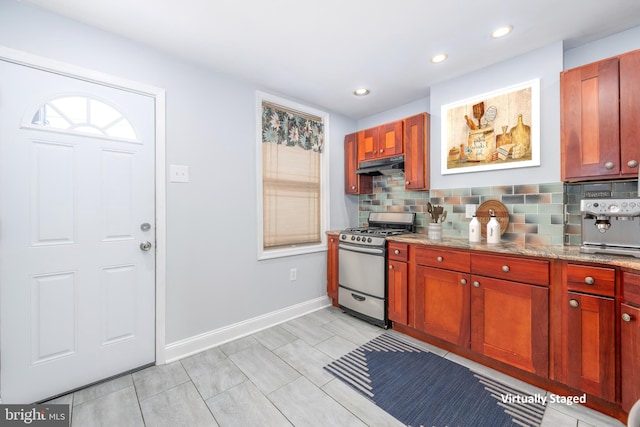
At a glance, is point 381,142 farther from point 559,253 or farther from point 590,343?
point 590,343

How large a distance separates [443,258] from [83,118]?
2875mm

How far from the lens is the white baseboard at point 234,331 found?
2.19 metres

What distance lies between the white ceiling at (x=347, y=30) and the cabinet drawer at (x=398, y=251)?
1.63m

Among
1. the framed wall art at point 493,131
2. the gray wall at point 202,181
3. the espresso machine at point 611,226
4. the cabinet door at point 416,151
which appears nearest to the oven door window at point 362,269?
the gray wall at point 202,181

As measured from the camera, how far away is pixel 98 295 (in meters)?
1.88

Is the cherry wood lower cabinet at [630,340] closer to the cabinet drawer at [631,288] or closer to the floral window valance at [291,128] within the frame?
the cabinet drawer at [631,288]

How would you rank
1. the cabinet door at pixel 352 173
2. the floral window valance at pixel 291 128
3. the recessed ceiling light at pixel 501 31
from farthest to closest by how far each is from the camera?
the cabinet door at pixel 352 173
the floral window valance at pixel 291 128
the recessed ceiling light at pixel 501 31

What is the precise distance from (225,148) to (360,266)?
5.95 ft

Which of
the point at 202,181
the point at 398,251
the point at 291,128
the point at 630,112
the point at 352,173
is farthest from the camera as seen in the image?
the point at 352,173

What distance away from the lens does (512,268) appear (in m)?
1.87

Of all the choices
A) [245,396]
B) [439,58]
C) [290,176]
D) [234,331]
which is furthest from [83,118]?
[439,58]

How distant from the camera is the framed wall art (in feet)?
7.11

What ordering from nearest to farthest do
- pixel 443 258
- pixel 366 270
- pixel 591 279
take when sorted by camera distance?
pixel 591 279 < pixel 443 258 < pixel 366 270

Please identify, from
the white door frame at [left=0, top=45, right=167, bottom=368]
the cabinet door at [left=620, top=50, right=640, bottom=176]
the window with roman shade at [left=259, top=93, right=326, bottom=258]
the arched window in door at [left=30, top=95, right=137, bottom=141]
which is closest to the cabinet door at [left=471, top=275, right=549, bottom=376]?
the cabinet door at [left=620, top=50, right=640, bottom=176]
